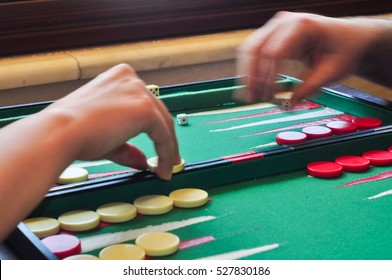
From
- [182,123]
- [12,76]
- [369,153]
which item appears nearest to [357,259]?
[369,153]

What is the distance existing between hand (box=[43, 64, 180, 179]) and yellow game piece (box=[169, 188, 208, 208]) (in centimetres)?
4

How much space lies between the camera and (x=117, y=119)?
1.03 metres

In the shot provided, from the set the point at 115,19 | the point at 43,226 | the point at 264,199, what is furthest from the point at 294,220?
the point at 115,19

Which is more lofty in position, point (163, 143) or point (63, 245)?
point (163, 143)

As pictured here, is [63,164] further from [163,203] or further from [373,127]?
[373,127]

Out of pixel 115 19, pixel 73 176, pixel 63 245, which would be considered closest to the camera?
pixel 63 245

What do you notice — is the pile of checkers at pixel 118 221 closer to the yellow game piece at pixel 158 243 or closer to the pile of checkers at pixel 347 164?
the yellow game piece at pixel 158 243

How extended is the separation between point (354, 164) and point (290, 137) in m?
0.18

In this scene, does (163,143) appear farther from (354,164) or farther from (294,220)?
(354,164)

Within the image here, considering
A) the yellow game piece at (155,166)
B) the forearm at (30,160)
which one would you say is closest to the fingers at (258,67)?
the yellow game piece at (155,166)

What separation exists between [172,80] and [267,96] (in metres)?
1.15

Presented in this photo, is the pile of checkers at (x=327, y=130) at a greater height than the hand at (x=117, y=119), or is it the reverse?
the hand at (x=117, y=119)

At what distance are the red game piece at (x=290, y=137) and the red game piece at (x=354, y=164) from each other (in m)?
0.11

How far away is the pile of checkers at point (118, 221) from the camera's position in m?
0.98
